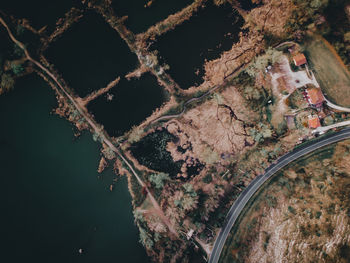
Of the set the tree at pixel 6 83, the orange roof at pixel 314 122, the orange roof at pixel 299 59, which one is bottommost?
the orange roof at pixel 314 122

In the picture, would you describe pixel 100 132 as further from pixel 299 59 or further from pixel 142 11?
pixel 299 59

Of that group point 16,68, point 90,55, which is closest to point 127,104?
point 90,55

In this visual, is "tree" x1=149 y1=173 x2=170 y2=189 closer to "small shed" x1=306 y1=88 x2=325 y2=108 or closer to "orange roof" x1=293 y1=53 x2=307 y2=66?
"small shed" x1=306 y1=88 x2=325 y2=108

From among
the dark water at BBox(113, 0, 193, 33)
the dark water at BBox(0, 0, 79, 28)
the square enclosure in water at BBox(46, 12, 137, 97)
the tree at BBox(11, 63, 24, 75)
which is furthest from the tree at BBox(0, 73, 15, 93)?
the dark water at BBox(113, 0, 193, 33)

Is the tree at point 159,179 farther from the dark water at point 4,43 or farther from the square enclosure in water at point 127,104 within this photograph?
the dark water at point 4,43

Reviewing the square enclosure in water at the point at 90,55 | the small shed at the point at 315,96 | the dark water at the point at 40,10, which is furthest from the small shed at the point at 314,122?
the dark water at the point at 40,10
